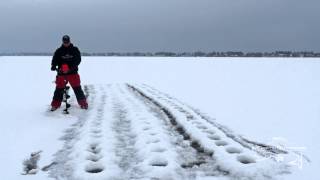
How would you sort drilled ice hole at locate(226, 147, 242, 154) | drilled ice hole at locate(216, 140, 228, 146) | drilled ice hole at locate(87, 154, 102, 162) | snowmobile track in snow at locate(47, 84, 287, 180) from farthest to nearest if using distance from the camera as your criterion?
drilled ice hole at locate(216, 140, 228, 146)
drilled ice hole at locate(226, 147, 242, 154)
drilled ice hole at locate(87, 154, 102, 162)
snowmobile track in snow at locate(47, 84, 287, 180)

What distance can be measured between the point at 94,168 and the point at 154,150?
1107 mm

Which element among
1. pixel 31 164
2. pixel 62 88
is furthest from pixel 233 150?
pixel 62 88

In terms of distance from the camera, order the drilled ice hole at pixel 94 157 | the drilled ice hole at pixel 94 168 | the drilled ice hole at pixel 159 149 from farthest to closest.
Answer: the drilled ice hole at pixel 159 149
the drilled ice hole at pixel 94 157
the drilled ice hole at pixel 94 168

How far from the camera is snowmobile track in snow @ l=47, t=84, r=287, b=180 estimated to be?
227 inches

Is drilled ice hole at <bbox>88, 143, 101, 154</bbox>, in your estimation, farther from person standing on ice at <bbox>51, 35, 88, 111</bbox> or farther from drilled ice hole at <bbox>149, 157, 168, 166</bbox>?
A: person standing on ice at <bbox>51, 35, 88, 111</bbox>

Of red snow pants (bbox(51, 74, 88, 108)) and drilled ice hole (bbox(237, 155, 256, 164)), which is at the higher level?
red snow pants (bbox(51, 74, 88, 108))

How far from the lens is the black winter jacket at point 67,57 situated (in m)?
11.2

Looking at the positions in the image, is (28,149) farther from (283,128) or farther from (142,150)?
(283,128)

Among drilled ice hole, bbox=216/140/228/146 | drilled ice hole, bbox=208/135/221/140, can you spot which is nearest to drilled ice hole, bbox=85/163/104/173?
drilled ice hole, bbox=216/140/228/146

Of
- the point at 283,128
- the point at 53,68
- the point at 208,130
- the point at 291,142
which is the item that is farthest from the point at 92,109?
the point at 291,142

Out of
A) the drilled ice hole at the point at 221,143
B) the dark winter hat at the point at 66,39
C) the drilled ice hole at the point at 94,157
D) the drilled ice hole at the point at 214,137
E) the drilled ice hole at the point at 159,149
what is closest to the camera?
the drilled ice hole at the point at 94,157

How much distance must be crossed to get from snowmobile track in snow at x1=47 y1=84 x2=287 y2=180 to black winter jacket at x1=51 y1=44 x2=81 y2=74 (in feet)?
4.94

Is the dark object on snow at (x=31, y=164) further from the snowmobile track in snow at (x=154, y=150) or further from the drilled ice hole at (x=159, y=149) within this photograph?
the drilled ice hole at (x=159, y=149)

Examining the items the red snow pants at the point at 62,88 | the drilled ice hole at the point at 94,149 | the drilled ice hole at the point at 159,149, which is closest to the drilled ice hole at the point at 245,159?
the drilled ice hole at the point at 159,149
